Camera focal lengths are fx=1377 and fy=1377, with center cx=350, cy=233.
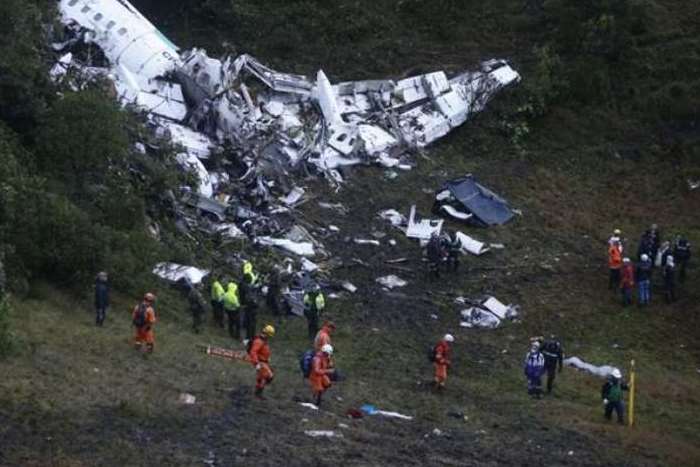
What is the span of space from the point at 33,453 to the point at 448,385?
9398mm

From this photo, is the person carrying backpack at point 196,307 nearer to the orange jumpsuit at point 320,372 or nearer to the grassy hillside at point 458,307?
the grassy hillside at point 458,307

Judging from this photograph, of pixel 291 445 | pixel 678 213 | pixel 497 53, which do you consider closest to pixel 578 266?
pixel 678 213

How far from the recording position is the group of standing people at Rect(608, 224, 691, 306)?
3028 cm

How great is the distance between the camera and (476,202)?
3444cm

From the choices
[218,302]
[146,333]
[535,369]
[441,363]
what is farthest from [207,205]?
[535,369]

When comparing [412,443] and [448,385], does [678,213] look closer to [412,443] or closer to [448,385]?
[448,385]

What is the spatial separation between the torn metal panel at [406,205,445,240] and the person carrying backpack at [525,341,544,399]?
856 cm

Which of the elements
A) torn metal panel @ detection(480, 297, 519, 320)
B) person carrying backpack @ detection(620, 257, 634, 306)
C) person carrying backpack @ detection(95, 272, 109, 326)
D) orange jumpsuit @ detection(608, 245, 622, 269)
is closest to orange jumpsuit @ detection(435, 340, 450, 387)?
torn metal panel @ detection(480, 297, 519, 320)

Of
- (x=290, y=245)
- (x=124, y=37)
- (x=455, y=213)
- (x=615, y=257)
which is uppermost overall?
(x=124, y=37)

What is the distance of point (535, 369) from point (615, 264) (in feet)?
23.7

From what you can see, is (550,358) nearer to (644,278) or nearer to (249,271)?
(644,278)

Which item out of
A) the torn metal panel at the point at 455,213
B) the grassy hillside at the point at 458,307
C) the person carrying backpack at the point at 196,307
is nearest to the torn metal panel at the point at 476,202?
the torn metal panel at the point at 455,213

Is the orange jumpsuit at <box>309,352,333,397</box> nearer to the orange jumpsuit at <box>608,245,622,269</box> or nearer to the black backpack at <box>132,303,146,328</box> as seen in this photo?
the black backpack at <box>132,303,146,328</box>

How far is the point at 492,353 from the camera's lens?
27656mm
